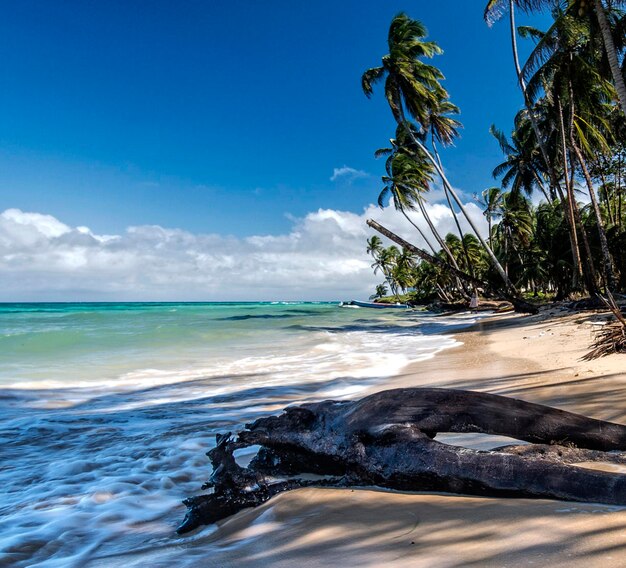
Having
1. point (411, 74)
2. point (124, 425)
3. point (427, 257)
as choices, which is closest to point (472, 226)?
point (427, 257)

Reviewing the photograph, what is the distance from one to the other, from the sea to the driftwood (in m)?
0.47

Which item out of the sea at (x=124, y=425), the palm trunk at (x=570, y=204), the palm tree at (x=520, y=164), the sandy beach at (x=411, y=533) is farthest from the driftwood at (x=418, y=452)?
the palm tree at (x=520, y=164)

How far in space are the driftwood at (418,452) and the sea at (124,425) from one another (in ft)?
1.53

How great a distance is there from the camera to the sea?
2.71 m

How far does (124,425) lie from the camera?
5480 mm

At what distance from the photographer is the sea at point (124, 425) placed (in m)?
2.71

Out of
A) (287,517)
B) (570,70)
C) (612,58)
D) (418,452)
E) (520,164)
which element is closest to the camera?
(418,452)

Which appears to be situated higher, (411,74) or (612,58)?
(411,74)

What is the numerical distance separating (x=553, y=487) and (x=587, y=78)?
20.5m

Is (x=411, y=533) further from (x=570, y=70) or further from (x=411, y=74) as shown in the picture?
(x=411, y=74)

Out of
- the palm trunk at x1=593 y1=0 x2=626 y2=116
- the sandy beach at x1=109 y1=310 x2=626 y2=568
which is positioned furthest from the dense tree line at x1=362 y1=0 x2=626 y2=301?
the sandy beach at x1=109 y1=310 x2=626 y2=568

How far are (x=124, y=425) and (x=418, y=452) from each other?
4.48 m

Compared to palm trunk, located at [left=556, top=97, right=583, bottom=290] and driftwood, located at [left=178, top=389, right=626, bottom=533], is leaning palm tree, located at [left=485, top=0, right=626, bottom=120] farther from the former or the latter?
driftwood, located at [left=178, top=389, right=626, bottom=533]

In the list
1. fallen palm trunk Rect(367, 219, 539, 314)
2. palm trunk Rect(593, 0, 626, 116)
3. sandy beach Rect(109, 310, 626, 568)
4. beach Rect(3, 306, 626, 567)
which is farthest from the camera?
fallen palm trunk Rect(367, 219, 539, 314)
